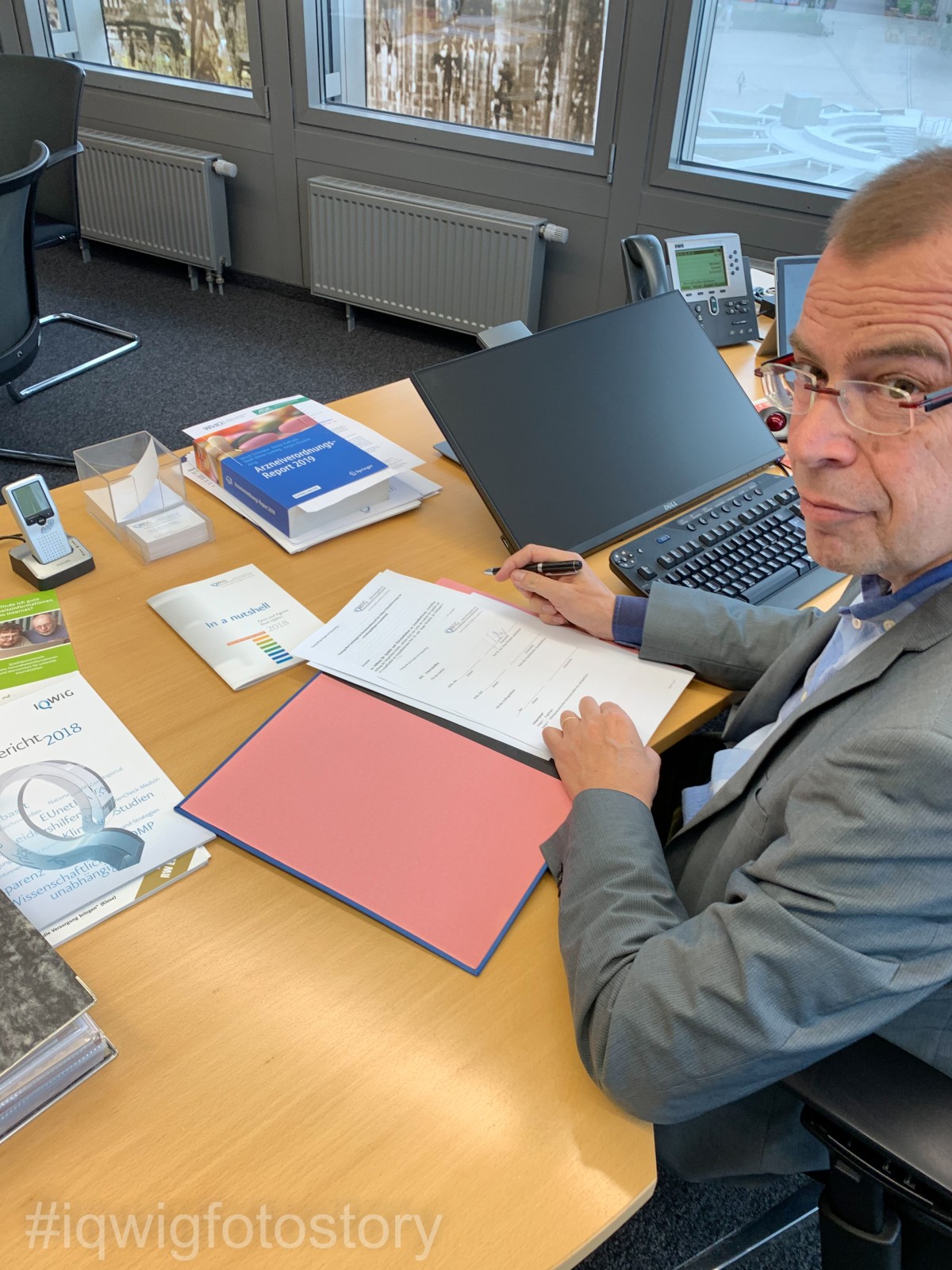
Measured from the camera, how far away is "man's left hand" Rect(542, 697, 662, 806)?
36.1 inches

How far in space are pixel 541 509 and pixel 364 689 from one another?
1.33ft

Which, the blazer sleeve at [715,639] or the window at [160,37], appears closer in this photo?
the blazer sleeve at [715,639]

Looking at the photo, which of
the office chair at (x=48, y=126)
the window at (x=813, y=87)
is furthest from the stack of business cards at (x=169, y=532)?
the window at (x=813, y=87)

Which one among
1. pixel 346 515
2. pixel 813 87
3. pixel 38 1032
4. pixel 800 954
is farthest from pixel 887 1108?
pixel 813 87

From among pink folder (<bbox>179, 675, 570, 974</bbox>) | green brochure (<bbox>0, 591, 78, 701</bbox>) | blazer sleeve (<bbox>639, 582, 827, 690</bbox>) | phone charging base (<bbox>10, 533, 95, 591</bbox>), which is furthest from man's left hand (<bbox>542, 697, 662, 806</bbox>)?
phone charging base (<bbox>10, 533, 95, 591</bbox>)

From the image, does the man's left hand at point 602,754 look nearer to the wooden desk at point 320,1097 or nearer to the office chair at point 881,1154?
the wooden desk at point 320,1097

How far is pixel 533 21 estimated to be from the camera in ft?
10.9

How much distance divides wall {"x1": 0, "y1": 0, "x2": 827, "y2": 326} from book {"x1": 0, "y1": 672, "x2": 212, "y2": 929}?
2.84 metres

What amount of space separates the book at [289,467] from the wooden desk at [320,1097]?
0.53 metres

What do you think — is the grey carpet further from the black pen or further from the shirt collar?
the shirt collar

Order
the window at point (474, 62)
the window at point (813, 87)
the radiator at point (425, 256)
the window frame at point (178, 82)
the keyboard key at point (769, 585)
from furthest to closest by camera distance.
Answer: the window frame at point (178, 82), the radiator at point (425, 256), the window at point (474, 62), the window at point (813, 87), the keyboard key at point (769, 585)

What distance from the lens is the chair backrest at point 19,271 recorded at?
2334 mm

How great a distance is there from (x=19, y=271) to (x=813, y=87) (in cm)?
254

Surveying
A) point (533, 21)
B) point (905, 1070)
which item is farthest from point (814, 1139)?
point (533, 21)
